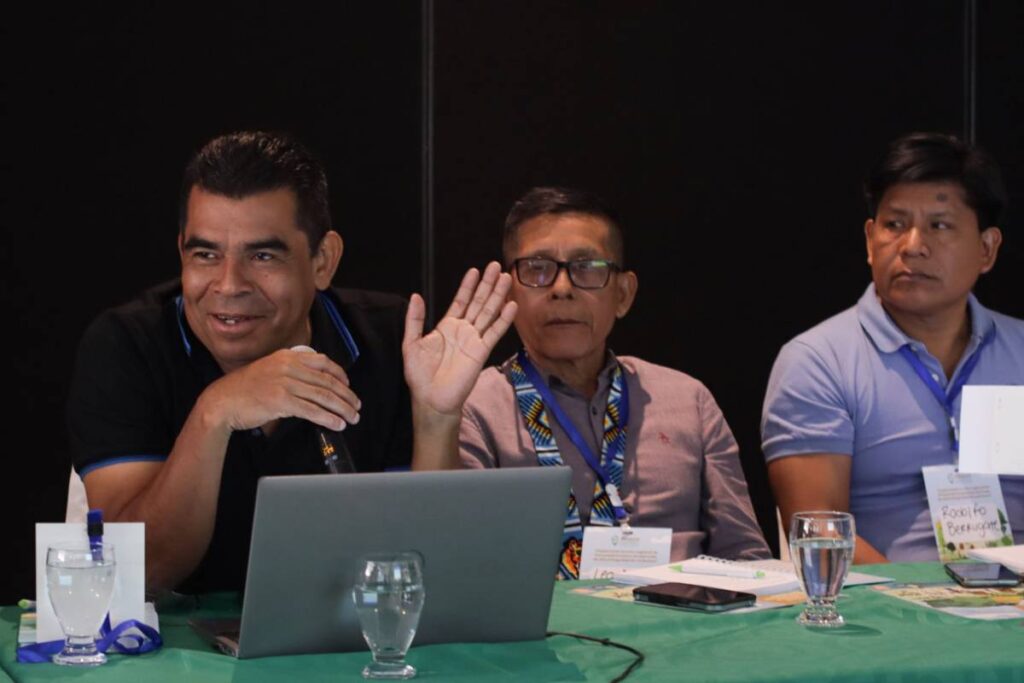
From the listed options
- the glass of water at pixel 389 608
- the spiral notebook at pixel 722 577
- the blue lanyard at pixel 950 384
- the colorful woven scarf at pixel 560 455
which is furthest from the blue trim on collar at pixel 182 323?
the blue lanyard at pixel 950 384

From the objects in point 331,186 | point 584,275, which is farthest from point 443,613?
point 331,186

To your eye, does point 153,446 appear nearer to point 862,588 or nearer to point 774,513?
point 862,588

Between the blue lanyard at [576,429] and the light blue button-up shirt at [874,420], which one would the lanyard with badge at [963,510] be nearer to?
Result: the light blue button-up shirt at [874,420]

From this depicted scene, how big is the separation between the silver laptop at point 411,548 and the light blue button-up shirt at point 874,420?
1685 millimetres

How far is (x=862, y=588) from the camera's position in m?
2.34

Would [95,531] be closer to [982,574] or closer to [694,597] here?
[694,597]

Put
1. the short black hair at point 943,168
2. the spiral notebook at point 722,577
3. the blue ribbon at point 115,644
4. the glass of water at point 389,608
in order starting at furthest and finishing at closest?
the short black hair at point 943,168 < the spiral notebook at point 722,577 < the blue ribbon at point 115,644 < the glass of water at point 389,608

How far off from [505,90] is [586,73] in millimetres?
262

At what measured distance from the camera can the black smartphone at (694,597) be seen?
2.13 metres

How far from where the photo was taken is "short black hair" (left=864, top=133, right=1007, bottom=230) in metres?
3.53

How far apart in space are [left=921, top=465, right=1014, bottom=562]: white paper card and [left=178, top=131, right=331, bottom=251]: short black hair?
1.44 m

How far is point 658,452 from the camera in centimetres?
329

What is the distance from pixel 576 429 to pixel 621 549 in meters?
0.46

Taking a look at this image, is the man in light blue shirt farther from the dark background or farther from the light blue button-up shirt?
the dark background
